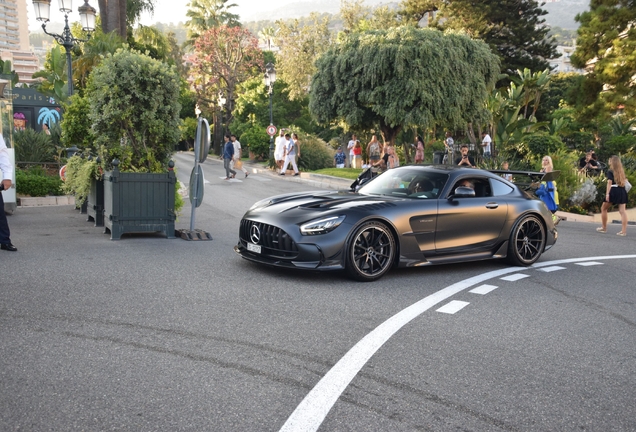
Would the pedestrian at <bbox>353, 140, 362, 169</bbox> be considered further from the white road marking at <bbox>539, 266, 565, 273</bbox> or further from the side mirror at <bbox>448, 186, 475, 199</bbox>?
the side mirror at <bbox>448, 186, 475, 199</bbox>

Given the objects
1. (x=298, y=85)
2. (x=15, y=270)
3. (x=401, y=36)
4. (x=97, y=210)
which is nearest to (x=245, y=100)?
(x=298, y=85)

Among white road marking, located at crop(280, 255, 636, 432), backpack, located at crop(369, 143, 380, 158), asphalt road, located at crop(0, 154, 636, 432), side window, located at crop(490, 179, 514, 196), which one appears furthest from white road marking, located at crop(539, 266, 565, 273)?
backpack, located at crop(369, 143, 380, 158)

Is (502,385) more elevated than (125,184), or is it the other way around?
(125,184)

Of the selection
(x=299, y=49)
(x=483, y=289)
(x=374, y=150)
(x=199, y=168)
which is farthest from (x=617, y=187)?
(x=299, y=49)

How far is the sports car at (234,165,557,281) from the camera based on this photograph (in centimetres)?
754

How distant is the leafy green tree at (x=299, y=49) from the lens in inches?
2137

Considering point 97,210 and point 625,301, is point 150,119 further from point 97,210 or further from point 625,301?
point 625,301

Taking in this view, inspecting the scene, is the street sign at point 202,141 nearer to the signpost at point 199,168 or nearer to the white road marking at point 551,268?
the signpost at point 199,168

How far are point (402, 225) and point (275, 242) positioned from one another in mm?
1558

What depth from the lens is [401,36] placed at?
31.0 metres

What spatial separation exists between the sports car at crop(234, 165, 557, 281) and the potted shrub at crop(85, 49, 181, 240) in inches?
107

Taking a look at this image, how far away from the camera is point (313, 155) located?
35.2 meters

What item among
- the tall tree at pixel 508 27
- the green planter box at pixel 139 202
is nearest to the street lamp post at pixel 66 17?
the green planter box at pixel 139 202

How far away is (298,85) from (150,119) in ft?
147
